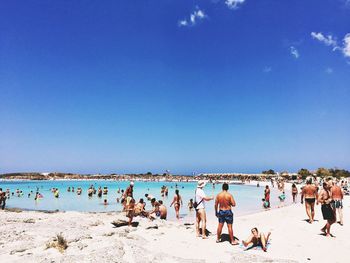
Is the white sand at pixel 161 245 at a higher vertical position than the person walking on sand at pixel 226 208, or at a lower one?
lower

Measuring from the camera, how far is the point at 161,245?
7.46 m

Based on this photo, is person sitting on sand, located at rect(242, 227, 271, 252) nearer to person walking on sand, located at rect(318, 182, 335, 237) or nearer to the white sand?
the white sand

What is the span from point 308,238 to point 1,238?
904 centimetres

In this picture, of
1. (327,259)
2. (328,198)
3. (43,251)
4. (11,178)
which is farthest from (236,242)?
(11,178)

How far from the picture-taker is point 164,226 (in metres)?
9.97

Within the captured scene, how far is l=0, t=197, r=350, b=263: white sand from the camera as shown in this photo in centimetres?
629

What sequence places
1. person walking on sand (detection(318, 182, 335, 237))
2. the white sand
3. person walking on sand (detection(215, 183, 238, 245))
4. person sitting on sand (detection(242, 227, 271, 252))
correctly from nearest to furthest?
1. the white sand
2. person sitting on sand (detection(242, 227, 271, 252))
3. person walking on sand (detection(215, 183, 238, 245))
4. person walking on sand (detection(318, 182, 335, 237))

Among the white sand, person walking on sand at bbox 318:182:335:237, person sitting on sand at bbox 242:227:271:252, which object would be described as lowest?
the white sand

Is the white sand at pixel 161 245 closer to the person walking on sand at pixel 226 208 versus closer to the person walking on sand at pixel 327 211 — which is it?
the person walking on sand at pixel 327 211

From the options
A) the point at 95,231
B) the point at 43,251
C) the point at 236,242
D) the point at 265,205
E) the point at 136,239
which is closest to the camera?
the point at 43,251

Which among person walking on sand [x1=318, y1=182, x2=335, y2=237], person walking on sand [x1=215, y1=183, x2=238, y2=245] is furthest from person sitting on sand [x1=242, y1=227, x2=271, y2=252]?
person walking on sand [x1=318, y1=182, x2=335, y2=237]

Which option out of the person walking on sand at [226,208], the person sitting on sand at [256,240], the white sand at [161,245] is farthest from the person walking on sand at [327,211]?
the person walking on sand at [226,208]

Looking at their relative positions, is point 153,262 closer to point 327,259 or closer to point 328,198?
point 327,259

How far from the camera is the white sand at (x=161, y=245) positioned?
629cm
